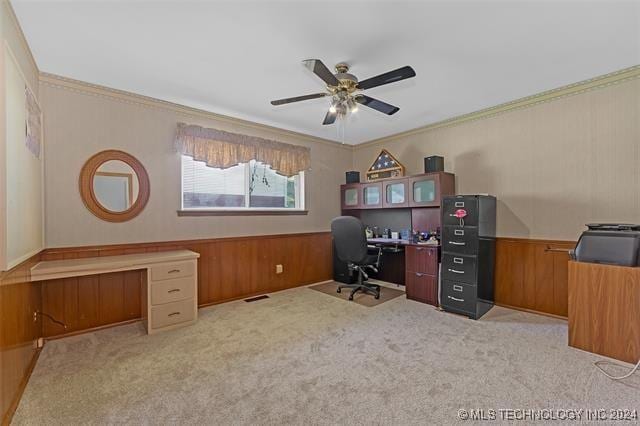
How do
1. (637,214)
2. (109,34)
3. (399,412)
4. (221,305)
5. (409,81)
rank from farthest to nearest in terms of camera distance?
(221,305), (409,81), (637,214), (109,34), (399,412)

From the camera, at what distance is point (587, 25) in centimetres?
212

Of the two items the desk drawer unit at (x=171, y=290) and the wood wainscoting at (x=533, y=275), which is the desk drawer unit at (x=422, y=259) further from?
the desk drawer unit at (x=171, y=290)

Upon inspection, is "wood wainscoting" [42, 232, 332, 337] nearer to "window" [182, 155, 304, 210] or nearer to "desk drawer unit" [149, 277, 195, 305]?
"desk drawer unit" [149, 277, 195, 305]

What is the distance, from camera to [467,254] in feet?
11.1

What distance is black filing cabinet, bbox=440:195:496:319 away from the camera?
3332mm

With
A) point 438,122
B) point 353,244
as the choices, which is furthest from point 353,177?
point 353,244

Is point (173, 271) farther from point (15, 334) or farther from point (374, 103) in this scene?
point (374, 103)

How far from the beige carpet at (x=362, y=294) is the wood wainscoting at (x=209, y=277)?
32 cm

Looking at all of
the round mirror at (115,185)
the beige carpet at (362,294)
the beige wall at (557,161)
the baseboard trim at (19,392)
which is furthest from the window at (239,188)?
the beige wall at (557,161)

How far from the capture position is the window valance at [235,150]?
12.0 ft

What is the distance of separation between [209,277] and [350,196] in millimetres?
2743

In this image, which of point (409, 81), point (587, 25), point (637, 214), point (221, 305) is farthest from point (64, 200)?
point (637, 214)

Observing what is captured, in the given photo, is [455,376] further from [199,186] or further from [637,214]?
[199,186]

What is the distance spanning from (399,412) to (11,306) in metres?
2.52
